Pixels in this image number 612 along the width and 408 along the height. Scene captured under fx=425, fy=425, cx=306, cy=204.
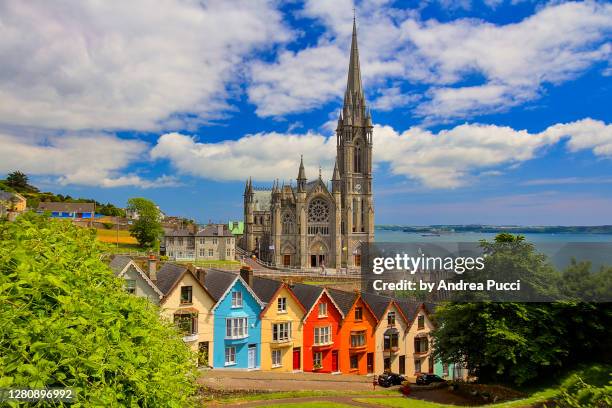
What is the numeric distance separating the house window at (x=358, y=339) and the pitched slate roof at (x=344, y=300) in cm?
225

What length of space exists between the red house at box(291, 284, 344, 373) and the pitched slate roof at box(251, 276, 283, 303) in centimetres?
333

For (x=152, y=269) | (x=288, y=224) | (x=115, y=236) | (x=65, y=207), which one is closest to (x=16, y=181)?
(x=65, y=207)

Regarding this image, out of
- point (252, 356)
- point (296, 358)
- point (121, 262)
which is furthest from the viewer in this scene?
point (296, 358)

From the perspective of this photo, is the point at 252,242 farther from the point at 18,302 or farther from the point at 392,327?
the point at 18,302

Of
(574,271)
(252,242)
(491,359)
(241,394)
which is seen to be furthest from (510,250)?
(252,242)

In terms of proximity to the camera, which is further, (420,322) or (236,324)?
(420,322)

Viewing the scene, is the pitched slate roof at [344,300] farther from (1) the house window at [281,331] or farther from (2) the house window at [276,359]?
(2) the house window at [276,359]

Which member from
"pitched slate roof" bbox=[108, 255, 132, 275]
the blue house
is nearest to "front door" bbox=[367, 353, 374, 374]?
the blue house

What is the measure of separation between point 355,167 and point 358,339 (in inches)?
2919

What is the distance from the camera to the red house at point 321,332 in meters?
36.3

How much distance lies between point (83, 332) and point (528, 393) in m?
26.6

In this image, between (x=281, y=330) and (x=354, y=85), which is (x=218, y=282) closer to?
(x=281, y=330)

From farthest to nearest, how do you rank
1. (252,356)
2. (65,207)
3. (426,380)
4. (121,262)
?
(65,207), (426,380), (252,356), (121,262)

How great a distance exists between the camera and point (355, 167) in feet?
359
